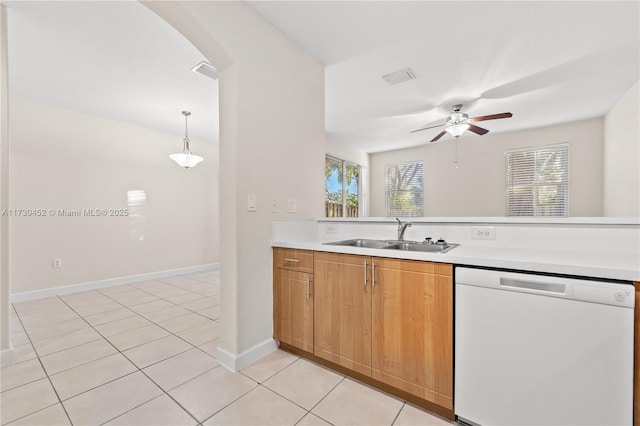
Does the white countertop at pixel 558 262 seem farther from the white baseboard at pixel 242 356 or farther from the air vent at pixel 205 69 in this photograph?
the air vent at pixel 205 69

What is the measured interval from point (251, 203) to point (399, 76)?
233 centimetres

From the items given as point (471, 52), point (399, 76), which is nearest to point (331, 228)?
point (399, 76)

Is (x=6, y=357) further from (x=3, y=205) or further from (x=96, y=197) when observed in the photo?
(x=96, y=197)

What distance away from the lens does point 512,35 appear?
233cm

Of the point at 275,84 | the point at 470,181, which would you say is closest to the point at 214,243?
the point at 275,84

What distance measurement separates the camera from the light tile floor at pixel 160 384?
1.40 metres

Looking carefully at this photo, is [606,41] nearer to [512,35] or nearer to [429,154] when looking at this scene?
[512,35]

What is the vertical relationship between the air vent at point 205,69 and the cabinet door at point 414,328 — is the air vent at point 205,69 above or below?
above

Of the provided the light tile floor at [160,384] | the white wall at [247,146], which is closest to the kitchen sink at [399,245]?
the white wall at [247,146]

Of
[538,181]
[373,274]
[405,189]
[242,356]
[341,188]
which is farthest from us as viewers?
[405,189]

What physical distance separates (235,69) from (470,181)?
5304mm

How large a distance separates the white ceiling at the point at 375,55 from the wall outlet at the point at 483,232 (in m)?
1.67

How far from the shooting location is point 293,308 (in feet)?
6.54

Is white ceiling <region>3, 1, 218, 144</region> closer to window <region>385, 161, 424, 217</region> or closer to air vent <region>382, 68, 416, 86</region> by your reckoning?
air vent <region>382, 68, 416, 86</region>
